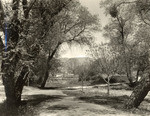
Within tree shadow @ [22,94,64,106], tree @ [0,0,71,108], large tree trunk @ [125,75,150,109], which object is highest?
tree @ [0,0,71,108]

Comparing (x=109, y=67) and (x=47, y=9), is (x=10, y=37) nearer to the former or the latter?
(x=47, y=9)

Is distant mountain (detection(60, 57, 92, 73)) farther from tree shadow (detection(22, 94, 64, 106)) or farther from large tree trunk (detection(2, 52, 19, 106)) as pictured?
large tree trunk (detection(2, 52, 19, 106))

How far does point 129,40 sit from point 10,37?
28.2 m

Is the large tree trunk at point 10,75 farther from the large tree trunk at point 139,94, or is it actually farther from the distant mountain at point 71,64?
the distant mountain at point 71,64

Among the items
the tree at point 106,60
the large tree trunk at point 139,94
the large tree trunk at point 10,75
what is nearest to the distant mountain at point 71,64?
the tree at point 106,60

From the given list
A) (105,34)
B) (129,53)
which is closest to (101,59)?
(129,53)

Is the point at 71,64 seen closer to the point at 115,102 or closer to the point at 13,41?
the point at 115,102

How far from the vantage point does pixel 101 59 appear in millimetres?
23359

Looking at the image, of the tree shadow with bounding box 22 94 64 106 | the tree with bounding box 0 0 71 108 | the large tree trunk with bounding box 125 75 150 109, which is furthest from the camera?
the tree shadow with bounding box 22 94 64 106

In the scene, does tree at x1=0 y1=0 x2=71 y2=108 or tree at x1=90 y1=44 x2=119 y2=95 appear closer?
tree at x1=0 y1=0 x2=71 y2=108

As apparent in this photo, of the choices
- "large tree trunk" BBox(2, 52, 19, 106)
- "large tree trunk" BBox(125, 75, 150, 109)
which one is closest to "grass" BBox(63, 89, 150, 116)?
"large tree trunk" BBox(125, 75, 150, 109)

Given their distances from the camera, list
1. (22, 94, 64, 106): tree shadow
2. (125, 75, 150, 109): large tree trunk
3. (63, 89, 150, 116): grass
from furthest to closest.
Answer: (22, 94, 64, 106): tree shadow → (125, 75, 150, 109): large tree trunk → (63, 89, 150, 116): grass

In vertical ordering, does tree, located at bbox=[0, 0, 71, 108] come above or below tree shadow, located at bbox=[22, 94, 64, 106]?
above

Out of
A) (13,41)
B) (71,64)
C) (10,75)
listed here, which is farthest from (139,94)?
(71,64)
